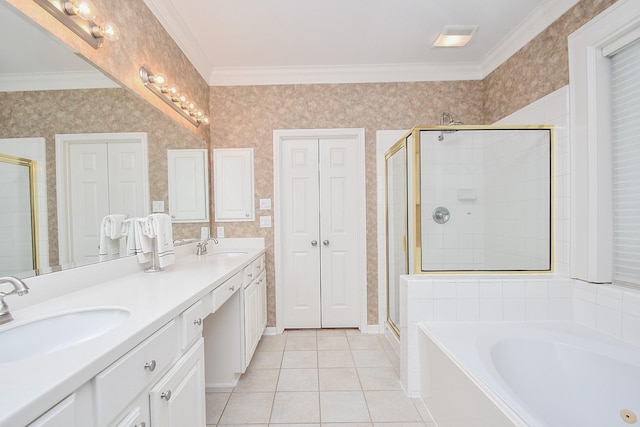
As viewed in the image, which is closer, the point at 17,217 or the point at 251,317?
the point at 17,217

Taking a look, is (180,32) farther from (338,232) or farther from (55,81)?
(338,232)

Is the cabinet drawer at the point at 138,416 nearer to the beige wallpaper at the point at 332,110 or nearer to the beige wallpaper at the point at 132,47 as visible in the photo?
the beige wallpaper at the point at 132,47

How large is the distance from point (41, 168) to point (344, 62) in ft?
7.89

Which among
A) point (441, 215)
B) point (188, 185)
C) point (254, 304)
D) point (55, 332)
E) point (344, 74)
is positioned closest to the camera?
point (55, 332)

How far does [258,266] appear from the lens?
2.45 m

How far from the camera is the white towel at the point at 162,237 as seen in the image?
1.62 meters

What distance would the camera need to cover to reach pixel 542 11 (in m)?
1.96

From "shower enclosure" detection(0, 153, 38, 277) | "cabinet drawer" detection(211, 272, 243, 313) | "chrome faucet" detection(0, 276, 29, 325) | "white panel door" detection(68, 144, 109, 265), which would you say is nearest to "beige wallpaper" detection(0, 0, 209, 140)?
"white panel door" detection(68, 144, 109, 265)

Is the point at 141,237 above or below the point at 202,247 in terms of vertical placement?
above

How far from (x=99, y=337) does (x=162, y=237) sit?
38.5 inches

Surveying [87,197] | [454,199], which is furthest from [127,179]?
[454,199]

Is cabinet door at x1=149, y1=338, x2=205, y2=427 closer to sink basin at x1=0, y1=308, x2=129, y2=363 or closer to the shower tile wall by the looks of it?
sink basin at x1=0, y1=308, x2=129, y2=363

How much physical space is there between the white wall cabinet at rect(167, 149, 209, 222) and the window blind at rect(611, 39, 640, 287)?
2804 millimetres

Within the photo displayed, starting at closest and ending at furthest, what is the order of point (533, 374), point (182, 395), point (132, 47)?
point (182, 395)
point (533, 374)
point (132, 47)
